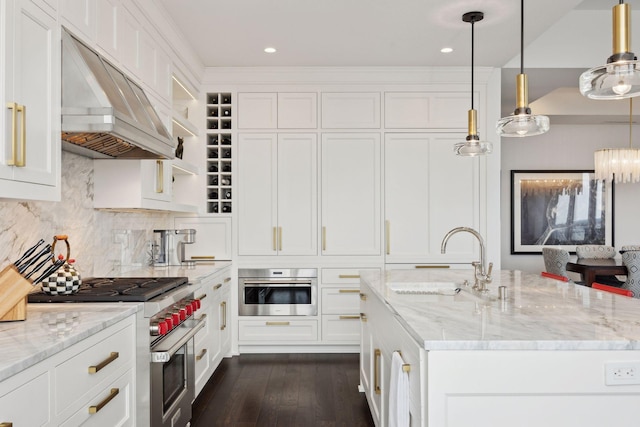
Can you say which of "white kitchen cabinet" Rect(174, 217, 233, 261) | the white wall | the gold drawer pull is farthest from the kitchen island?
the white wall

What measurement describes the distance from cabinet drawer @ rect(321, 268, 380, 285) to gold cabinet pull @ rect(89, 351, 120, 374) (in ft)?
9.70

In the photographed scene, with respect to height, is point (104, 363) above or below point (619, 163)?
below

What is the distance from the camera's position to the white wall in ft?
24.0

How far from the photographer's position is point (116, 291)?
2.48 m

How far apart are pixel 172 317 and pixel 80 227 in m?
0.96

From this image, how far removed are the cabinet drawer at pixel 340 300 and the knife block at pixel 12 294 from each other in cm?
325

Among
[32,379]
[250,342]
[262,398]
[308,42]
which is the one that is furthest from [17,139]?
[250,342]

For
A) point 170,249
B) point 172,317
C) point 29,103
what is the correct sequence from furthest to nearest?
point 170,249 < point 172,317 < point 29,103

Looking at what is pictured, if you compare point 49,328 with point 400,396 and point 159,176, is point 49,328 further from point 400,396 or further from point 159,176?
point 159,176

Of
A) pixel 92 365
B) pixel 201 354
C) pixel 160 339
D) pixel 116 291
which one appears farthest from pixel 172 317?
pixel 201 354

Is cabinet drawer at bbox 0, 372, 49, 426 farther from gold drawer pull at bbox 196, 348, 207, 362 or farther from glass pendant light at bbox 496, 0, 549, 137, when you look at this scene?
glass pendant light at bbox 496, 0, 549, 137

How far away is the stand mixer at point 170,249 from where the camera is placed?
4.22m

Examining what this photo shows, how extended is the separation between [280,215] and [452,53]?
7.11ft

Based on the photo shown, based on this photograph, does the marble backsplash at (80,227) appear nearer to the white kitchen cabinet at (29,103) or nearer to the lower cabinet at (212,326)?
the white kitchen cabinet at (29,103)
